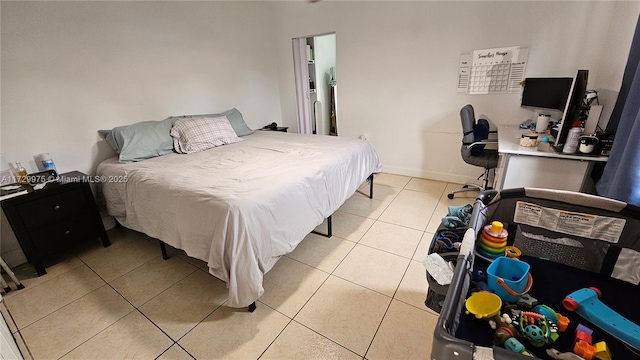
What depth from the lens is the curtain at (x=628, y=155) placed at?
1.43m

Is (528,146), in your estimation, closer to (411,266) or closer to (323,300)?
(411,266)

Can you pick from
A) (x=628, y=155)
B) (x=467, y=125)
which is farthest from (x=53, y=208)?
(x=628, y=155)

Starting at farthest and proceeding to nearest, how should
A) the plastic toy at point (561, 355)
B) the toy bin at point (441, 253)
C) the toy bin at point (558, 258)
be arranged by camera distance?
the toy bin at point (441, 253)
the toy bin at point (558, 258)
the plastic toy at point (561, 355)

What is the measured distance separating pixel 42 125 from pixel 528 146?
401cm

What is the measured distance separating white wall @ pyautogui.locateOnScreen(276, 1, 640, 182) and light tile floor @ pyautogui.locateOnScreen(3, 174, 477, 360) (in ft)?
5.07

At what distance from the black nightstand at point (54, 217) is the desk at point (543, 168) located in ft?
11.3

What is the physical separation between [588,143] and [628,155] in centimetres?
45

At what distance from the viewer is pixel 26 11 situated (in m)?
2.01

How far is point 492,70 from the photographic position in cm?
286

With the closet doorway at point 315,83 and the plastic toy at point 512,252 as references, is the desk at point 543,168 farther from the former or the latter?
the closet doorway at point 315,83

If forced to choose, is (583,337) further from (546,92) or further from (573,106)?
(546,92)

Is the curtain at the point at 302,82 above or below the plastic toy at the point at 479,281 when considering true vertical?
above

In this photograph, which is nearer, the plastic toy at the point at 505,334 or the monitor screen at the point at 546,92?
the plastic toy at the point at 505,334

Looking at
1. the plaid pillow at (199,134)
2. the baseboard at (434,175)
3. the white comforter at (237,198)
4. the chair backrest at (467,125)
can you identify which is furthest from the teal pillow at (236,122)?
the chair backrest at (467,125)
